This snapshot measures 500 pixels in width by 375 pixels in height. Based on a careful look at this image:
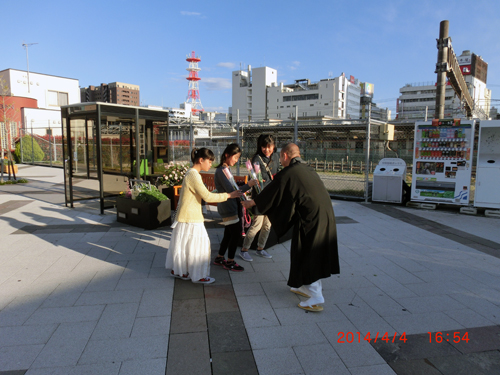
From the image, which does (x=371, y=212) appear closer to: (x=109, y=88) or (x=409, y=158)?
(x=409, y=158)

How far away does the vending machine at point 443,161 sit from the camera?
28.3 feet

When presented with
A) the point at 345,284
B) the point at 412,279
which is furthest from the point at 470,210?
the point at 345,284

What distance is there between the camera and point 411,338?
3.10 meters

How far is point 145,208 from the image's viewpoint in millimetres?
6668

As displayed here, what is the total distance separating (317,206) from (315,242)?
369mm

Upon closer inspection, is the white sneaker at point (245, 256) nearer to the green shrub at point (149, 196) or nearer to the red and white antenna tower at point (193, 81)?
the green shrub at point (149, 196)

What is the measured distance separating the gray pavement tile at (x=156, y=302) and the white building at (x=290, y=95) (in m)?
98.1

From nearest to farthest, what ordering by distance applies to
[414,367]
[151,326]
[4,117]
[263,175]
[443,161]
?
[414,367], [151,326], [263,175], [443,161], [4,117]

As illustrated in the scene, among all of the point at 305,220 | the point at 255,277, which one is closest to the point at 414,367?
the point at 305,220

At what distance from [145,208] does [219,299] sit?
135 inches

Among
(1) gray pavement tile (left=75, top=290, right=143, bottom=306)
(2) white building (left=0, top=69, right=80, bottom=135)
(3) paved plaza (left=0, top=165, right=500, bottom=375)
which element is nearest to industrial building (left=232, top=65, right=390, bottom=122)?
(2) white building (left=0, top=69, right=80, bottom=135)

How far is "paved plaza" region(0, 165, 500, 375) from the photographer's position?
2725 mm

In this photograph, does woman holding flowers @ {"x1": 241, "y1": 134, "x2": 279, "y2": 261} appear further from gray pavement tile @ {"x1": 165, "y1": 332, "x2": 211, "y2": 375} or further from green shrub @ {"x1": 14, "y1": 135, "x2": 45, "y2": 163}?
green shrub @ {"x1": 14, "y1": 135, "x2": 45, "y2": 163}

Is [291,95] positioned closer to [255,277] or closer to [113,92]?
[113,92]
